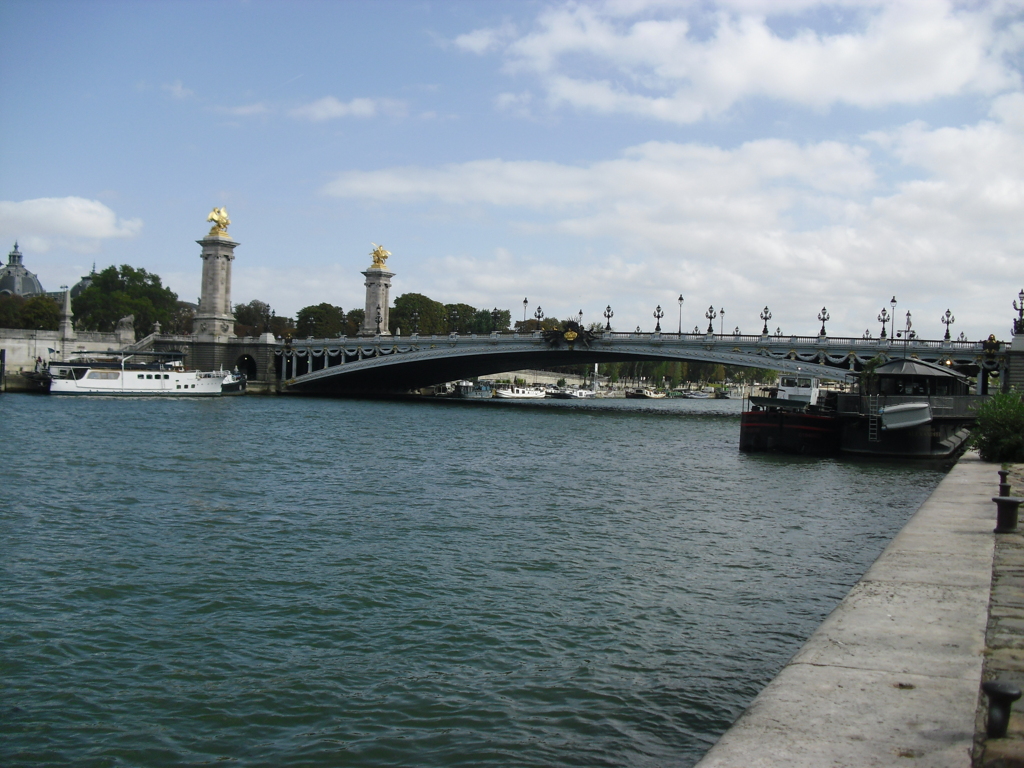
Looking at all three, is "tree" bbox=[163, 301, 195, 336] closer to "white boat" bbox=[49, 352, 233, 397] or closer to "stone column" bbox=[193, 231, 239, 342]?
"stone column" bbox=[193, 231, 239, 342]

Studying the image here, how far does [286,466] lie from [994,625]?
26.5 meters

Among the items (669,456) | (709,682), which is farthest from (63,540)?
(669,456)

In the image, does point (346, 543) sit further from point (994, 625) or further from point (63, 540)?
point (994, 625)

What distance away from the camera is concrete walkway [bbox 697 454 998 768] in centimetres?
611

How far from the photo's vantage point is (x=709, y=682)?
428 inches

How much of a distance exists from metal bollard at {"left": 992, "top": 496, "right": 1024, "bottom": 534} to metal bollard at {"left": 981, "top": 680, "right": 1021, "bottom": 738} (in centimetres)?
894

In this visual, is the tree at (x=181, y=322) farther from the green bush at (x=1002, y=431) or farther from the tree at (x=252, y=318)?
the green bush at (x=1002, y=431)

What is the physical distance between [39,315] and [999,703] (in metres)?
126

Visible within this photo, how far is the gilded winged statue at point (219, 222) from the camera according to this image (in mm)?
98562

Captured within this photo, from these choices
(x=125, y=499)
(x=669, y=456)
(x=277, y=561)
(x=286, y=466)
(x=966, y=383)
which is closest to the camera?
(x=277, y=561)

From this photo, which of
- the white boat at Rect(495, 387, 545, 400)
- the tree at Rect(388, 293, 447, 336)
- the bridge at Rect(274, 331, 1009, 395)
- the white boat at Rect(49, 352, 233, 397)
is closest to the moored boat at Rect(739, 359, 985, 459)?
the bridge at Rect(274, 331, 1009, 395)

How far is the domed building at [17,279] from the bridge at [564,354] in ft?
339

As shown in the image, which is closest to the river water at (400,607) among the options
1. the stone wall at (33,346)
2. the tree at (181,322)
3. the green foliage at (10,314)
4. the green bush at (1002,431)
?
the green bush at (1002,431)

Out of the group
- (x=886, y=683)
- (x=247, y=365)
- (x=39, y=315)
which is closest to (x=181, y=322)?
(x=39, y=315)
